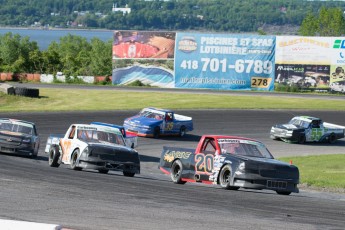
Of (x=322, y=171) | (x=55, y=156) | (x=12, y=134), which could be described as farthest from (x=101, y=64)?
(x=55, y=156)

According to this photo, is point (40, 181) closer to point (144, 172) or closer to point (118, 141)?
point (118, 141)

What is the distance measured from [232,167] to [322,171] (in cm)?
1147

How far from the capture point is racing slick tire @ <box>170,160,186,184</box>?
23234 millimetres

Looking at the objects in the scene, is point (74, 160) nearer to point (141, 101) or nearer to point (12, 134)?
point (12, 134)

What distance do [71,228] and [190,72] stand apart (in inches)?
2650

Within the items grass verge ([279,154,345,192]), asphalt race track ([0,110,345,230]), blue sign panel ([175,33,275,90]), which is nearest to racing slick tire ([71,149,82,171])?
asphalt race track ([0,110,345,230])

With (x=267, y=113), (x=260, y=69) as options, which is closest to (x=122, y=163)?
(x=267, y=113)

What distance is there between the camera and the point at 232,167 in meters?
21.2

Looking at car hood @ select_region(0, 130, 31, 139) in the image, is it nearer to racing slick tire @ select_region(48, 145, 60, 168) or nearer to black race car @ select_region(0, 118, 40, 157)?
black race car @ select_region(0, 118, 40, 157)

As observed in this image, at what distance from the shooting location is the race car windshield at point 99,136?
2578 centimetres

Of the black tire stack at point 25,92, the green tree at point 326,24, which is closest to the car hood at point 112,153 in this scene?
the black tire stack at point 25,92

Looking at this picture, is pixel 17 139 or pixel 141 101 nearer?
pixel 17 139

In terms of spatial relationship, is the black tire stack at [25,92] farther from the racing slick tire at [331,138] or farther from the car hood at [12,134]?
the car hood at [12,134]

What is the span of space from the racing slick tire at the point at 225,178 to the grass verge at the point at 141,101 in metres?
36.3
